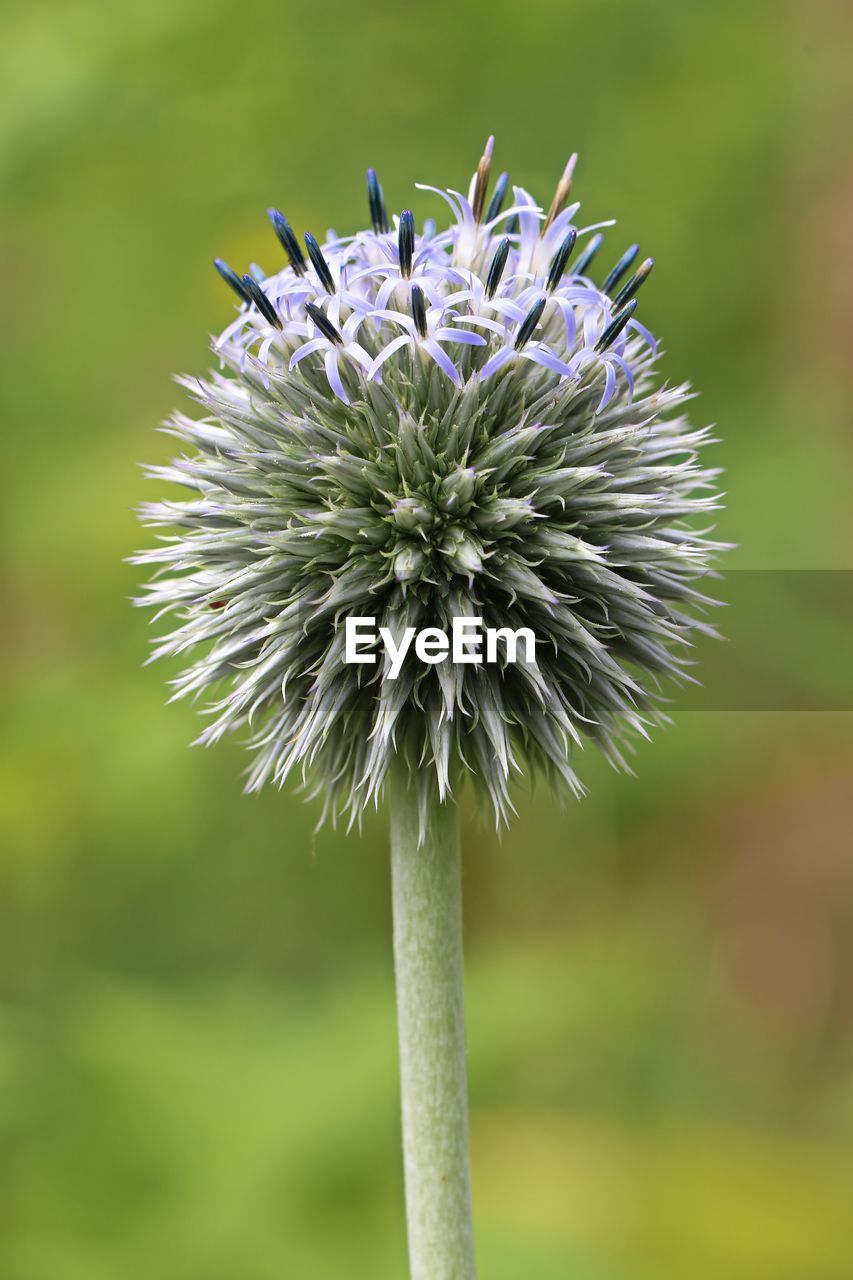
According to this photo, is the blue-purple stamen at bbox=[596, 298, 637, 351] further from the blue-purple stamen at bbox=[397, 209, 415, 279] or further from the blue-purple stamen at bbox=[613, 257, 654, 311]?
the blue-purple stamen at bbox=[397, 209, 415, 279]

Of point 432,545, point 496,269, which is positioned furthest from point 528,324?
point 432,545

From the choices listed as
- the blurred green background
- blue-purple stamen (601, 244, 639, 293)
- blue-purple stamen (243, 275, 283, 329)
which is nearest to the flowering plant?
blue-purple stamen (243, 275, 283, 329)

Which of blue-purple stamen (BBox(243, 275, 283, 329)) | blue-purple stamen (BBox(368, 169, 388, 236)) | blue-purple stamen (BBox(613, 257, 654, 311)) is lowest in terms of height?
blue-purple stamen (BBox(243, 275, 283, 329))

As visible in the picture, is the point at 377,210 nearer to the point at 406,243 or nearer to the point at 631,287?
the point at 406,243

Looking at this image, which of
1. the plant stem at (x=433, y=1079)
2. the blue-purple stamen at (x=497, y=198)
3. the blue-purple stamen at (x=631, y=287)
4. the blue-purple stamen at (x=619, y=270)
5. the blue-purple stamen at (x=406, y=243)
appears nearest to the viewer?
the plant stem at (x=433, y=1079)

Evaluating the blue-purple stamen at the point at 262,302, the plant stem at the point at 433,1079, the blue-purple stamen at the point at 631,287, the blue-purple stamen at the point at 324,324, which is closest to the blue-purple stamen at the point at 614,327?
the blue-purple stamen at the point at 631,287

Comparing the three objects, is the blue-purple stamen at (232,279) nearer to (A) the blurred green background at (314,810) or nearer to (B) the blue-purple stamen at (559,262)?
(B) the blue-purple stamen at (559,262)

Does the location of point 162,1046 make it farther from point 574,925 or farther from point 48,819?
point 574,925
